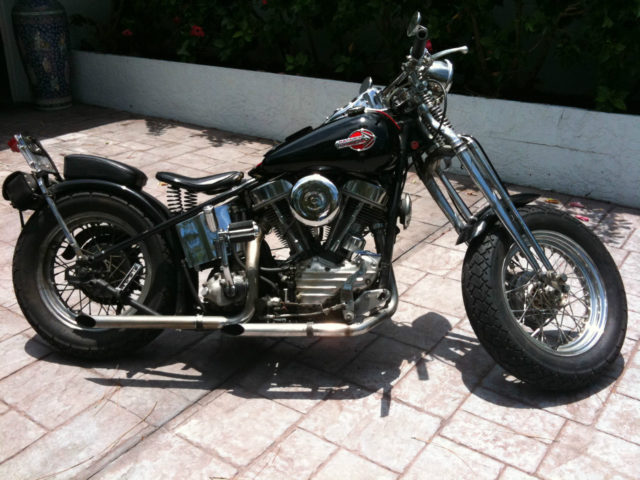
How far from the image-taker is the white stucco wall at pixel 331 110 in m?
5.50

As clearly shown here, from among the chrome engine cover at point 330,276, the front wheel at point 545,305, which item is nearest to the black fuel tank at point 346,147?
the chrome engine cover at point 330,276

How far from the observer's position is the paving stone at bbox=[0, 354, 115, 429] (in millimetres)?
2977

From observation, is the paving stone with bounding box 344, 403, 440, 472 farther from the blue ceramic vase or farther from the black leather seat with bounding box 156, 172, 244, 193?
the blue ceramic vase

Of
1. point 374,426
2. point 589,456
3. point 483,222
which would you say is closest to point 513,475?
point 589,456

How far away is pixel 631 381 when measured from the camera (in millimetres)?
3197

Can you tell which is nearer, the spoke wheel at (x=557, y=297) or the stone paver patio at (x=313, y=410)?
the stone paver patio at (x=313, y=410)

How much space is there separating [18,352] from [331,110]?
4.23 metres

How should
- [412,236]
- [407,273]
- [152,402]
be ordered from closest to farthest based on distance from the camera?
[152,402]
[407,273]
[412,236]

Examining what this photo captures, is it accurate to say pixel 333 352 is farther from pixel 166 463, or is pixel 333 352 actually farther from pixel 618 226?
pixel 618 226

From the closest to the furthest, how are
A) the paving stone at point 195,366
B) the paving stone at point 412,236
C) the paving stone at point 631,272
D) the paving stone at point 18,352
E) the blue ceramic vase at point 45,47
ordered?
the paving stone at point 195,366 < the paving stone at point 18,352 < the paving stone at point 631,272 < the paving stone at point 412,236 < the blue ceramic vase at point 45,47

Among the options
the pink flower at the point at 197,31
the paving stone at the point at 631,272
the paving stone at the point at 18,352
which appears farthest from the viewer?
the pink flower at the point at 197,31

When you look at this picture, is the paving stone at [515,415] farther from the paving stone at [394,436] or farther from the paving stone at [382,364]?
the paving stone at [382,364]

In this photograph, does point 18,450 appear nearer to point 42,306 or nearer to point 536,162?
point 42,306

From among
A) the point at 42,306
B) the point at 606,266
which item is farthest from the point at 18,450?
the point at 606,266
